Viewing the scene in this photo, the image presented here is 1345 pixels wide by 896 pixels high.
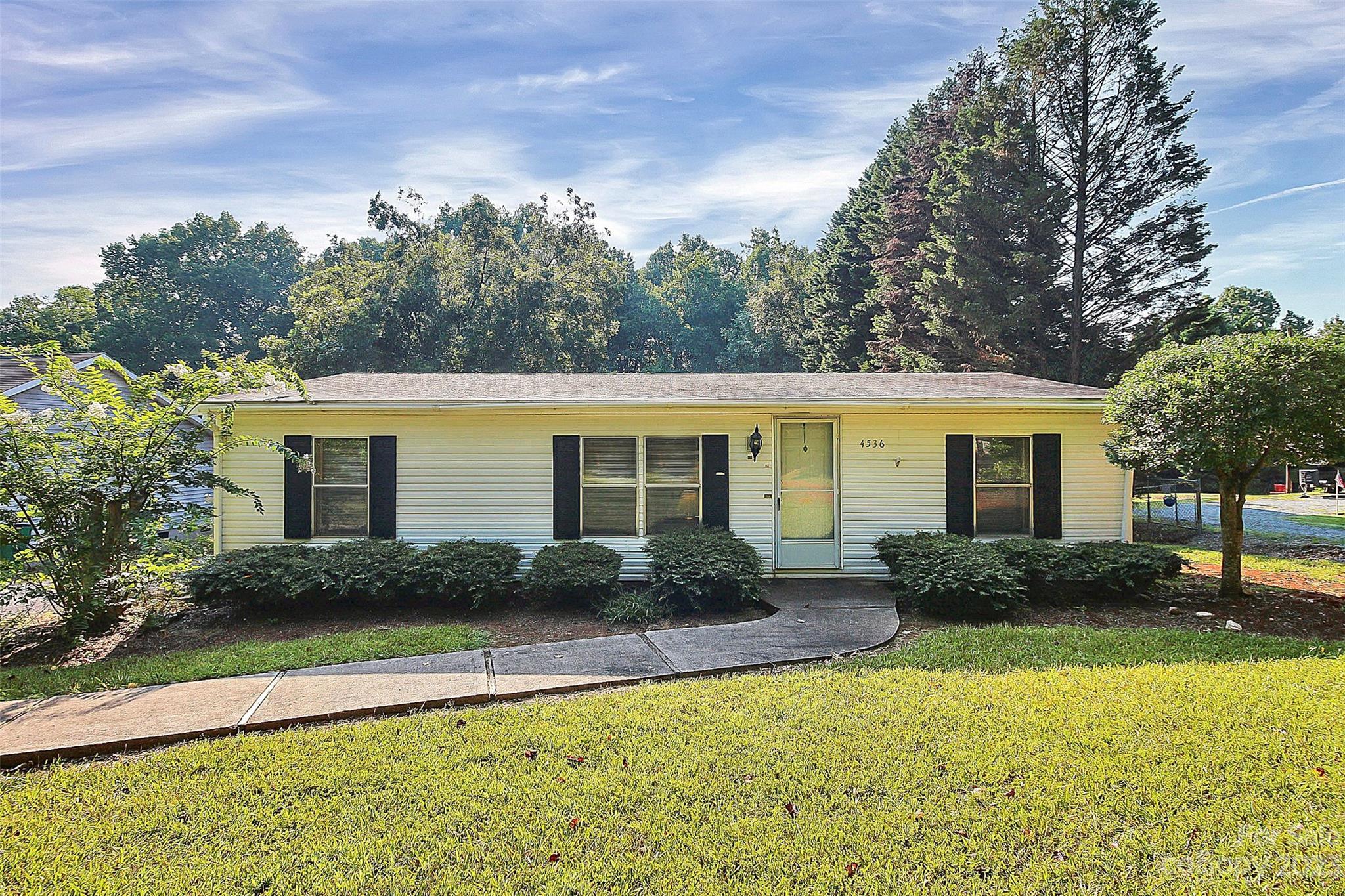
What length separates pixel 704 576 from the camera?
737 centimetres

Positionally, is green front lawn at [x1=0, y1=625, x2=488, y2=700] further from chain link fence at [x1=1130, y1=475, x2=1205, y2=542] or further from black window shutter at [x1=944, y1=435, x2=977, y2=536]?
chain link fence at [x1=1130, y1=475, x2=1205, y2=542]

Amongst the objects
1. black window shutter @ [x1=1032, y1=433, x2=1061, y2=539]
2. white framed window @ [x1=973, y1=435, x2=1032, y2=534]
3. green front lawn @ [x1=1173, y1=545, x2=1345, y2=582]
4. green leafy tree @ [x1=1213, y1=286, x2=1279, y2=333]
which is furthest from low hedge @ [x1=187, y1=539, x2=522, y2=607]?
green leafy tree @ [x1=1213, y1=286, x2=1279, y2=333]

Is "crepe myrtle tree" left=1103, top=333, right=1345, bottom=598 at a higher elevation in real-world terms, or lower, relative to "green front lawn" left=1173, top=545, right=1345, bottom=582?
higher

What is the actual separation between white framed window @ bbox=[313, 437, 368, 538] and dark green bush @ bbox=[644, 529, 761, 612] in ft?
12.9

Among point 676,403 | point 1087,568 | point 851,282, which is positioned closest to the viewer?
point 1087,568

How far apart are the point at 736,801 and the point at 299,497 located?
7.46 metres

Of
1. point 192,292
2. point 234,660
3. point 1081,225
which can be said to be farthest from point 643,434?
point 192,292

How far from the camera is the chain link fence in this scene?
13789 mm

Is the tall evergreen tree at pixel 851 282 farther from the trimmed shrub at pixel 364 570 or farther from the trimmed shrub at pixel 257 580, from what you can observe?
the trimmed shrub at pixel 257 580

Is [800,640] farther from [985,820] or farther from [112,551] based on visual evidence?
[112,551]

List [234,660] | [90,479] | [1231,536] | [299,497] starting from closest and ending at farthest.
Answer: [234,660] < [90,479] < [1231,536] < [299,497]

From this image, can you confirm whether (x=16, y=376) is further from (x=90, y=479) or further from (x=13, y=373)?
(x=90, y=479)

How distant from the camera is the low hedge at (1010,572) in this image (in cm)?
711

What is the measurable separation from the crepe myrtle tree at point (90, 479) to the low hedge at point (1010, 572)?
728 centimetres
